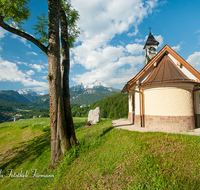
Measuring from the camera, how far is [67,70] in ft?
22.3

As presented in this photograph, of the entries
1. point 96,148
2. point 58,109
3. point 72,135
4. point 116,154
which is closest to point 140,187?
point 116,154

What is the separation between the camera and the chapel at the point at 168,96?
821cm

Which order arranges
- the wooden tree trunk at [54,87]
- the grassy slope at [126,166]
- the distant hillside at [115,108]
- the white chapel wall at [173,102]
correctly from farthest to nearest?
the distant hillside at [115,108], the white chapel wall at [173,102], the wooden tree trunk at [54,87], the grassy slope at [126,166]

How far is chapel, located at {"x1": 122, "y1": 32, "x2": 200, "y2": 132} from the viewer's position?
26.9ft

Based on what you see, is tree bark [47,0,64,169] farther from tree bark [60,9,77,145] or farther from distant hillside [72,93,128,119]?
distant hillside [72,93,128,119]

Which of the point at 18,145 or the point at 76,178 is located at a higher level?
the point at 76,178

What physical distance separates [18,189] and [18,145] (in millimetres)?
6841

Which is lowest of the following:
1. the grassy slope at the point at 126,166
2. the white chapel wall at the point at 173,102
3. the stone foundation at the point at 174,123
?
the grassy slope at the point at 126,166

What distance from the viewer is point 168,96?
27.4ft

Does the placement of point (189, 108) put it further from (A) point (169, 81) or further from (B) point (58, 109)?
(B) point (58, 109)

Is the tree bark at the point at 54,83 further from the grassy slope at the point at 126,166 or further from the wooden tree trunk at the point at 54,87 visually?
the grassy slope at the point at 126,166

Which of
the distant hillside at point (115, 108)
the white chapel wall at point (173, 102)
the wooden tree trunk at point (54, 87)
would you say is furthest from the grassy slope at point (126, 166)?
the distant hillside at point (115, 108)

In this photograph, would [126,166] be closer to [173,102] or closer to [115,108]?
[173,102]

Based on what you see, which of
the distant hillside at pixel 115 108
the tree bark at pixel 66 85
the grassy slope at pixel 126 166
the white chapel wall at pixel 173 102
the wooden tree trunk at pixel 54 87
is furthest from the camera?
the distant hillside at pixel 115 108
